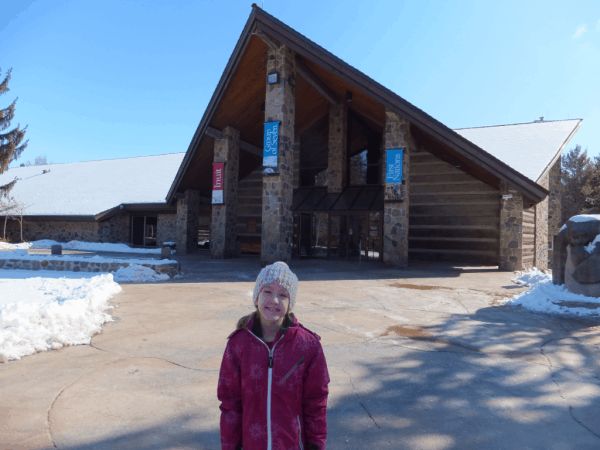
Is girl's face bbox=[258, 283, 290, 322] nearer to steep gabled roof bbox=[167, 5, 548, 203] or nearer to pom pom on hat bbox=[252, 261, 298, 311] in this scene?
pom pom on hat bbox=[252, 261, 298, 311]

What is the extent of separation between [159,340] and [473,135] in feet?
67.9

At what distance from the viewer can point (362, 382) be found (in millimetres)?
3729

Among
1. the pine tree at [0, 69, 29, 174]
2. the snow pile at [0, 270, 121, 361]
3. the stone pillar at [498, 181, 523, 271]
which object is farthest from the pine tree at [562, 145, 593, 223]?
the pine tree at [0, 69, 29, 174]

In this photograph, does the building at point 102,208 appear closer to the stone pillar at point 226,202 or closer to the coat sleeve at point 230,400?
the stone pillar at point 226,202

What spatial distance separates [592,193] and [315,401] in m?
40.7

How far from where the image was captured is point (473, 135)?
21.2 m

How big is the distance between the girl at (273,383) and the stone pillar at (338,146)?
16353mm

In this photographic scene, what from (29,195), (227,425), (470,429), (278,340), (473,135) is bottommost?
(470,429)

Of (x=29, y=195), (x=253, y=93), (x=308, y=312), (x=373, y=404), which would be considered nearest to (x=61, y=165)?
(x=29, y=195)

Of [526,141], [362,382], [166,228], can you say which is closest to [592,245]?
[362,382]

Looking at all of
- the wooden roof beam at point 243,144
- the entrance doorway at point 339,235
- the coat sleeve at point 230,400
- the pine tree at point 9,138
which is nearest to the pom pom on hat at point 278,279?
the coat sleeve at point 230,400

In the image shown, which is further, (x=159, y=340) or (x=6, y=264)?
(x=6, y=264)

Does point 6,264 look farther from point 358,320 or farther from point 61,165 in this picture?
point 61,165

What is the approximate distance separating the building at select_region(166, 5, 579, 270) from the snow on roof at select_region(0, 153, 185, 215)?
6.02m
